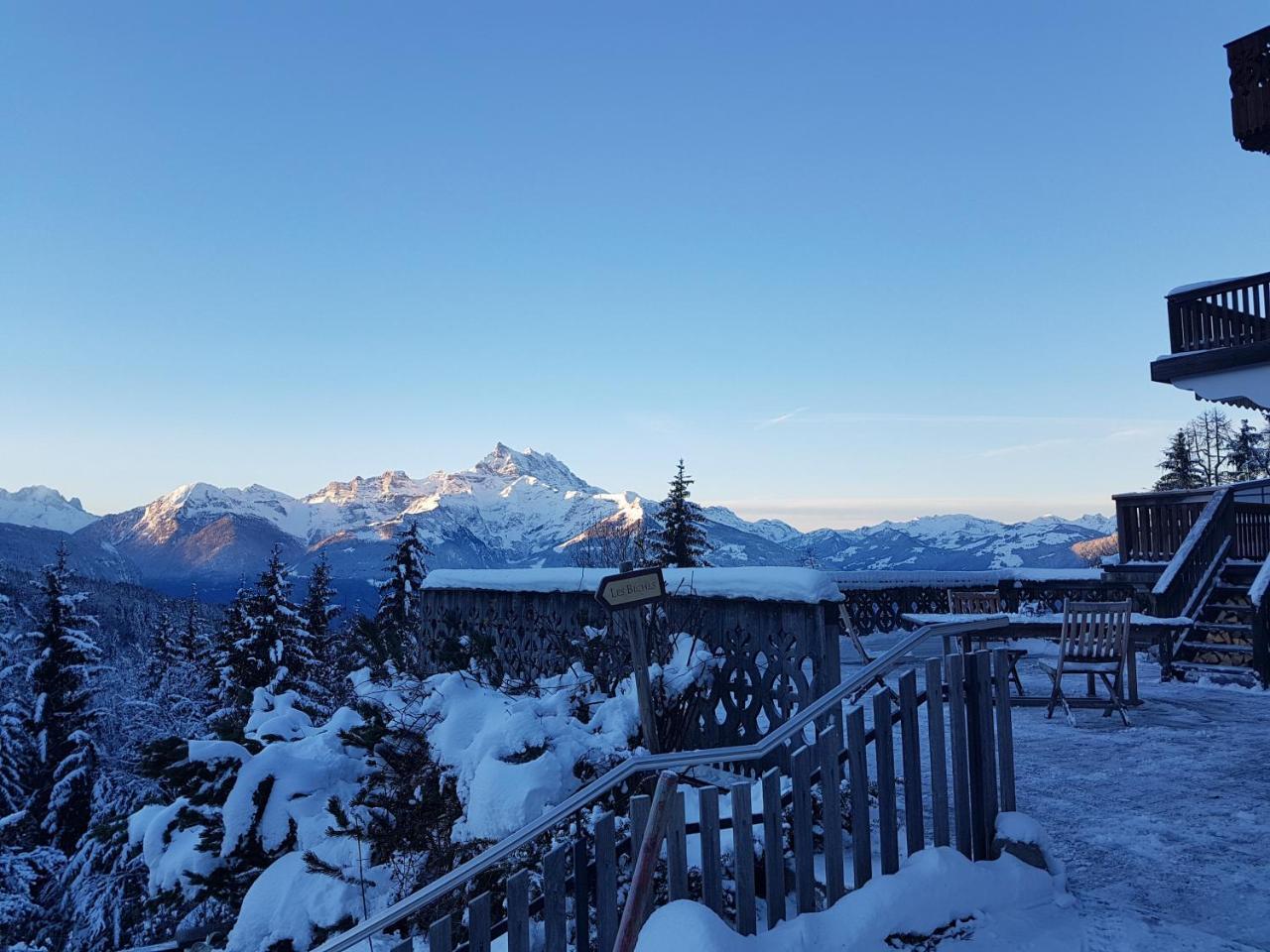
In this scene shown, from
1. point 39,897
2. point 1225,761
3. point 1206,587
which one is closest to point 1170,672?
point 1206,587

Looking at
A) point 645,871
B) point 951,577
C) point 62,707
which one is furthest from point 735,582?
point 62,707

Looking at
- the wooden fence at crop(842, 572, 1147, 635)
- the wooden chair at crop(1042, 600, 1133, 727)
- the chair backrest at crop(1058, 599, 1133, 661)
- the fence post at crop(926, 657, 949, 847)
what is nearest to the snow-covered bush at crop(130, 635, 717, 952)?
the fence post at crop(926, 657, 949, 847)

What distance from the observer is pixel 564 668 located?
6781 millimetres

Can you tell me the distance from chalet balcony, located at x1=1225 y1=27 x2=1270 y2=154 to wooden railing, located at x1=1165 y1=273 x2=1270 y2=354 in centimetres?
188

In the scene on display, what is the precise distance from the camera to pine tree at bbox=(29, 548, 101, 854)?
25.2m

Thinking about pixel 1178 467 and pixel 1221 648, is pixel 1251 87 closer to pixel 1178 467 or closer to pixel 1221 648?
pixel 1221 648

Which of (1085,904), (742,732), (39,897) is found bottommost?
(39,897)

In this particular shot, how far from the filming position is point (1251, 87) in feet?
37.9

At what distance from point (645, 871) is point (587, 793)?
0.43 meters

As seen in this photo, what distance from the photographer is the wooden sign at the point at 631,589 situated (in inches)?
156

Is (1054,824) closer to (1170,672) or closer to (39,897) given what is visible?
(1170,672)

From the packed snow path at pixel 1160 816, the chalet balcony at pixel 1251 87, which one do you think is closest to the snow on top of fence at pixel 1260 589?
the packed snow path at pixel 1160 816

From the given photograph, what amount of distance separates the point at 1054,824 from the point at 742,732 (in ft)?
5.83

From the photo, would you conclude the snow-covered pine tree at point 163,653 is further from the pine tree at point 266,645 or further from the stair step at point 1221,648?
the stair step at point 1221,648
